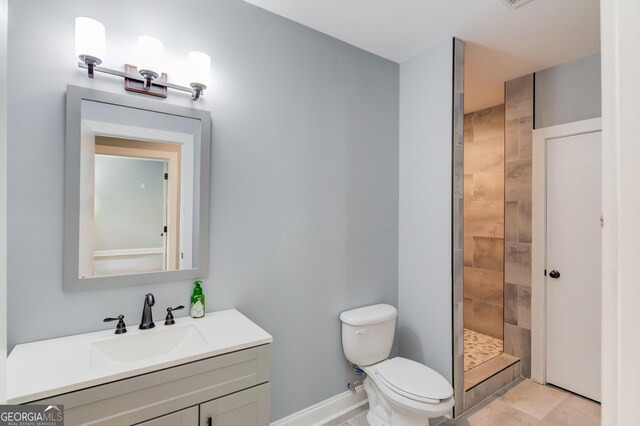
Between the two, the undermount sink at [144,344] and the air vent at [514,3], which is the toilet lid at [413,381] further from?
the air vent at [514,3]

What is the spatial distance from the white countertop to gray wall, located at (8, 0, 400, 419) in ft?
0.33

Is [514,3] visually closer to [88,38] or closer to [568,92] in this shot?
[568,92]

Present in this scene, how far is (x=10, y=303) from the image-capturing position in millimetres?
1331

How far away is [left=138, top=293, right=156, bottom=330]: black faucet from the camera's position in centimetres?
151

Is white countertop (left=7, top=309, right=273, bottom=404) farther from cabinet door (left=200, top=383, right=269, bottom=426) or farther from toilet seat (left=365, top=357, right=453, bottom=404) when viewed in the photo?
toilet seat (left=365, top=357, right=453, bottom=404)

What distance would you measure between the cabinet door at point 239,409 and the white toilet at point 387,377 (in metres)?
0.84

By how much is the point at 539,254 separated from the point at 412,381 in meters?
1.65

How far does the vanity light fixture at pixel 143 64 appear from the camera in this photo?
4.50 feet

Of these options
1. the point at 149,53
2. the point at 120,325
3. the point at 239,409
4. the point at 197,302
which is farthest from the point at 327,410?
the point at 149,53

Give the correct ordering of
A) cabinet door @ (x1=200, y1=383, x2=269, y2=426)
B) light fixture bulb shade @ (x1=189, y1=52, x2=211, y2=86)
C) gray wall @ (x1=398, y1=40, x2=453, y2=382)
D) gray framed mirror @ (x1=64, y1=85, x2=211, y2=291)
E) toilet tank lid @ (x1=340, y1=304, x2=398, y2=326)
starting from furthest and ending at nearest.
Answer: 1. gray wall @ (x1=398, y1=40, x2=453, y2=382)
2. toilet tank lid @ (x1=340, y1=304, x2=398, y2=326)
3. light fixture bulb shade @ (x1=189, y1=52, x2=211, y2=86)
4. gray framed mirror @ (x1=64, y1=85, x2=211, y2=291)
5. cabinet door @ (x1=200, y1=383, x2=269, y2=426)

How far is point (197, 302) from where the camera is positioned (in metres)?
1.68

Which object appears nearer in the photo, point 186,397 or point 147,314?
point 186,397

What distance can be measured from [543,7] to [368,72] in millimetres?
1107

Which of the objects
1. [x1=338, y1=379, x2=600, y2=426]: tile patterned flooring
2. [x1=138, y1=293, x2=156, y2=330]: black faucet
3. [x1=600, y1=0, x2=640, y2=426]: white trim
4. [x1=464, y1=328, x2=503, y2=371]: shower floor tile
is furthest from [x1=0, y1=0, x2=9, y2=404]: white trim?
[x1=464, y1=328, x2=503, y2=371]: shower floor tile
